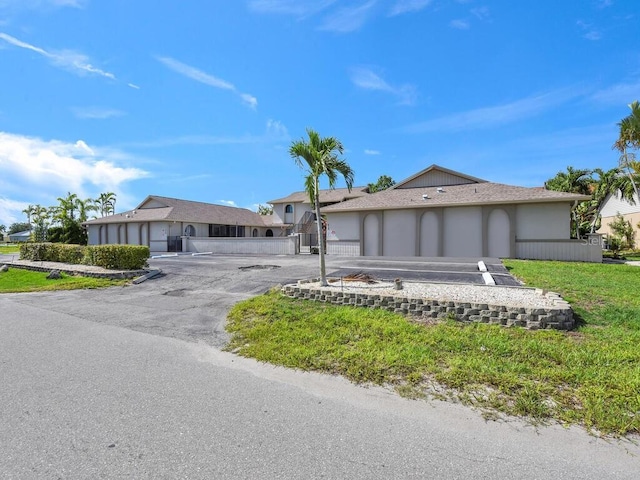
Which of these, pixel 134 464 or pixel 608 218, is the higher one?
pixel 608 218

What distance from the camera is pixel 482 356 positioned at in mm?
4188

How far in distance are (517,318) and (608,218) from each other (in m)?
34.8

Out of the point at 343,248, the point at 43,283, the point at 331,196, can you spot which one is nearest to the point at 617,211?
the point at 331,196

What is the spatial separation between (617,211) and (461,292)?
1272 inches

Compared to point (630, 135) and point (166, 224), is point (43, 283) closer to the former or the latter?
point (166, 224)

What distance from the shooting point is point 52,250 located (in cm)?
1691

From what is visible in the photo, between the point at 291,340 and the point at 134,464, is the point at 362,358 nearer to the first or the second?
the point at 291,340

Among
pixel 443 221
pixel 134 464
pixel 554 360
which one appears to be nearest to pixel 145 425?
pixel 134 464

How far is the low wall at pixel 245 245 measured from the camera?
22.3 meters

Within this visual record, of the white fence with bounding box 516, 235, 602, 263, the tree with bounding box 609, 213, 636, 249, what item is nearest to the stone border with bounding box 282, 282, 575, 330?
the white fence with bounding box 516, 235, 602, 263

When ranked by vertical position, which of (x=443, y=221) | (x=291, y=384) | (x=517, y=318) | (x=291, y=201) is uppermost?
(x=291, y=201)

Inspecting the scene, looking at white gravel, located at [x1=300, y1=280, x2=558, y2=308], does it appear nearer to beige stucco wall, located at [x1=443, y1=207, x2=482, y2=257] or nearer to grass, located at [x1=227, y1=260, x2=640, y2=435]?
grass, located at [x1=227, y1=260, x2=640, y2=435]

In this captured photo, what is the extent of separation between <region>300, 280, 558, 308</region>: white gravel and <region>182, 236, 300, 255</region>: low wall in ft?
45.6

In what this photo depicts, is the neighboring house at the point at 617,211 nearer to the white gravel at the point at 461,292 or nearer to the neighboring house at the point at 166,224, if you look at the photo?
the white gravel at the point at 461,292
